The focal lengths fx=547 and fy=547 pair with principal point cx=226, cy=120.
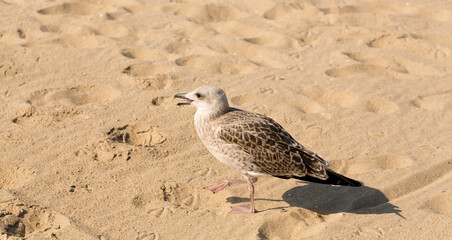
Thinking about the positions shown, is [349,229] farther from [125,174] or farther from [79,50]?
[79,50]

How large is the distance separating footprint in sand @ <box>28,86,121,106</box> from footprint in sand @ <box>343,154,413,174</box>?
3091 millimetres

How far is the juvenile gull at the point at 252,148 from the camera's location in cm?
512

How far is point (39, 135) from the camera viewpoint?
612 cm

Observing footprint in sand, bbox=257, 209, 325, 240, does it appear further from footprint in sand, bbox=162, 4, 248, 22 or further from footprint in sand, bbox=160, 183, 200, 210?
footprint in sand, bbox=162, 4, 248, 22

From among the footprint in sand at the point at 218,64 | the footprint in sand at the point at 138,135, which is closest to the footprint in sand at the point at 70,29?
the footprint in sand at the point at 218,64

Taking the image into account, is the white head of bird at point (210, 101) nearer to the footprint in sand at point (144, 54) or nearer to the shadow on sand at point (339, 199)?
the shadow on sand at point (339, 199)

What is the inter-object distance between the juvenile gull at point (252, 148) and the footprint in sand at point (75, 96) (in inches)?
85.6

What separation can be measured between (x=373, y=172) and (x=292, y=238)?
4.69 feet

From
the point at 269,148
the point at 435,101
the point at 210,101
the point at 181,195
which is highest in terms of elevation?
the point at 210,101

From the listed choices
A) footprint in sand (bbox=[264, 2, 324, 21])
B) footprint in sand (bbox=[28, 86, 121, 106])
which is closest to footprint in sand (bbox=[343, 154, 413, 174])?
footprint in sand (bbox=[28, 86, 121, 106])

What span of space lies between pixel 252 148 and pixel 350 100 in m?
2.60

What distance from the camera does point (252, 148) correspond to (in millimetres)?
5121

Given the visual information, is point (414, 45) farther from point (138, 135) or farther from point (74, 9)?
point (74, 9)

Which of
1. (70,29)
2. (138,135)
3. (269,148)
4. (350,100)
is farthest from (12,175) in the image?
(350,100)
